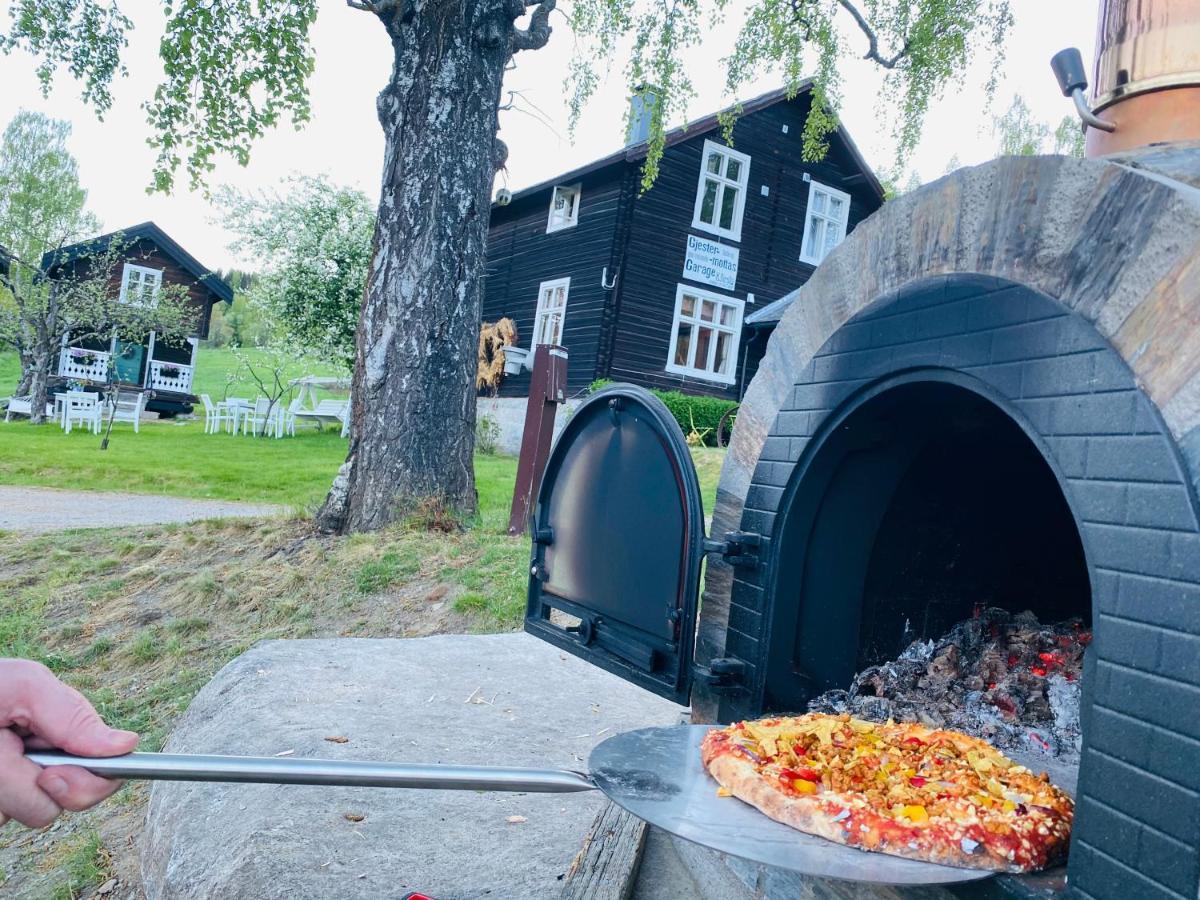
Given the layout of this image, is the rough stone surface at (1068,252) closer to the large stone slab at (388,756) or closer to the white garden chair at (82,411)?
the large stone slab at (388,756)

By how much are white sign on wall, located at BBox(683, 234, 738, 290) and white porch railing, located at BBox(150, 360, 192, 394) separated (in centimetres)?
1716

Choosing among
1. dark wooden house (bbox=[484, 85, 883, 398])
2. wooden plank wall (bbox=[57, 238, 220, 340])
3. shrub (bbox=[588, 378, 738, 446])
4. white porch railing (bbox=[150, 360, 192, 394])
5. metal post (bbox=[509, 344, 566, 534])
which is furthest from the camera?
wooden plank wall (bbox=[57, 238, 220, 340])

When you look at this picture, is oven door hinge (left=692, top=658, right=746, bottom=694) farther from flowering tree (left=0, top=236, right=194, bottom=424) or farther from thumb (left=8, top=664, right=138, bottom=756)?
flowering tree (left=0, top=236, right=194, bottom=424)

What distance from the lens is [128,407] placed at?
22.4m

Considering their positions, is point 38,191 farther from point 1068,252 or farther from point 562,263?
point 1068,252

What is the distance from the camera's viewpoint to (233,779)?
114 centimetres

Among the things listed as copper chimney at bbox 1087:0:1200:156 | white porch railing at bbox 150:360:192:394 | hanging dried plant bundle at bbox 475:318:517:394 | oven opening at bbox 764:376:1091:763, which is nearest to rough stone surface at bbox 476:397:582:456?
hanging dried plant bundle at bbox 475:318:517:394

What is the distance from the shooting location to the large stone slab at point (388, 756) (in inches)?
86.7

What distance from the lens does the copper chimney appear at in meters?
1.99

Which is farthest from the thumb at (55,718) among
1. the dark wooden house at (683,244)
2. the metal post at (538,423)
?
the dark wooden house at (683,244)

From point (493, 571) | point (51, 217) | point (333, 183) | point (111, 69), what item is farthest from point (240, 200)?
point (493, 571)

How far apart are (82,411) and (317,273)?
6.02 m

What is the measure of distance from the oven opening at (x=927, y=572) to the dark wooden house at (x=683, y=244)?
14586mm

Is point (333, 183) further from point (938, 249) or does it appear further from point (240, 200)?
point (938, 249)
